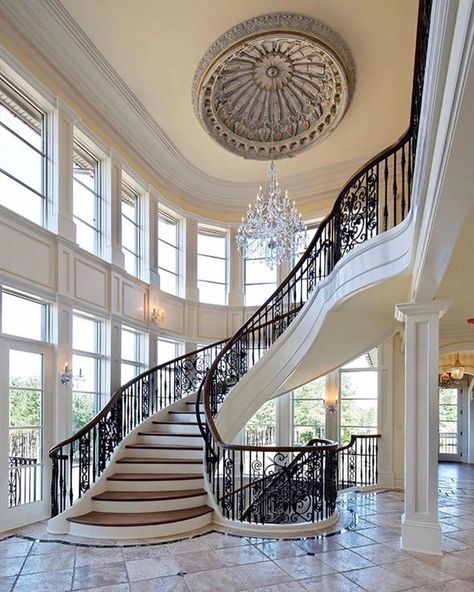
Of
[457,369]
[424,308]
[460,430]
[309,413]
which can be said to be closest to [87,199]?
[424,308]

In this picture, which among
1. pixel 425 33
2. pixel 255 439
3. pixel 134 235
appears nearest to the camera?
pixel 425 33

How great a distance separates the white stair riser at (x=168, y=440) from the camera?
22.4 feet

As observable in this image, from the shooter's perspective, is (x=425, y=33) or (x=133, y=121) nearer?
(x=425, y=33)

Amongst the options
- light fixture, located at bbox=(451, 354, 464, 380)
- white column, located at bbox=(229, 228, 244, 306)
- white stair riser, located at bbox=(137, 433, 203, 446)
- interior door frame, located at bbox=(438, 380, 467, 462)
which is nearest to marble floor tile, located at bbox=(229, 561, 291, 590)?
white stair riser, located at bbox=(137, 433, 203, 446)

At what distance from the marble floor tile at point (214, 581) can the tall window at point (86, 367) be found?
3.32m

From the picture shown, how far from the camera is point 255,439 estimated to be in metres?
9.91

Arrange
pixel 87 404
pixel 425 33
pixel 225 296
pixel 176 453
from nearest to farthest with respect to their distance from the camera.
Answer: pixel 425 33 < pixel 176 453 < pixel 87 404 < pixel 225 296

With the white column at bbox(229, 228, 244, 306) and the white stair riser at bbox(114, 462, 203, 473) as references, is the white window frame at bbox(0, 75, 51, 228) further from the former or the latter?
the white column at bbox(229, 228, 244, 306)

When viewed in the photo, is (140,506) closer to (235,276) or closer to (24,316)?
(24,316)

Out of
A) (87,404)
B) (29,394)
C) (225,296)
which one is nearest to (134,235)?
(225,296)

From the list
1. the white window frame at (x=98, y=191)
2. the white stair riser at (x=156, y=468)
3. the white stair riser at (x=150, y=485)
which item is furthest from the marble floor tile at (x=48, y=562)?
the white window frame at (x=98, y=191)

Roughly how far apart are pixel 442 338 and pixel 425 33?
657cm

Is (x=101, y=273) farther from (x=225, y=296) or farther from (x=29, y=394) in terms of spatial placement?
(x=225, y=296)

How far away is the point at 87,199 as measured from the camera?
24.8 ft
